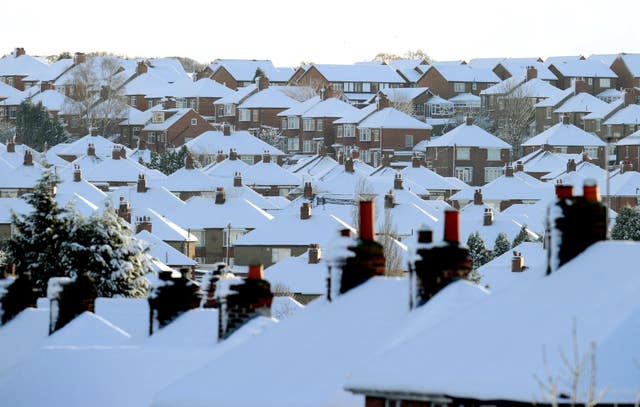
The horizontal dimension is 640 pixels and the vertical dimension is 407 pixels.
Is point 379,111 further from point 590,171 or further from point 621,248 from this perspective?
point 621,248

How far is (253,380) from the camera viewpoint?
19.2m

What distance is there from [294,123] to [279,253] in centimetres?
8366

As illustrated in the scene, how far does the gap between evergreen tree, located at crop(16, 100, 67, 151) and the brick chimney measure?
161 m

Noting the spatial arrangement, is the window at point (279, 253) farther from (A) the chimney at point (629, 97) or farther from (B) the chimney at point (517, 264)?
(A) the chimney at point (629, 97)

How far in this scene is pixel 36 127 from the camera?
180375 mm

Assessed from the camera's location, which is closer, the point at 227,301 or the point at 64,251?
the point at 227,301

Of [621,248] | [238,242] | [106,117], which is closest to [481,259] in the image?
[238,242]

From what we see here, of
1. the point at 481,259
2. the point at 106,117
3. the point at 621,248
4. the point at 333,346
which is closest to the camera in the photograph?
→ the point at 621,248

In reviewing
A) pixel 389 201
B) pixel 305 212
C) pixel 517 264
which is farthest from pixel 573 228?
pixel 389 201

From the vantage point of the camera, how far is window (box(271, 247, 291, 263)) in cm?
9625

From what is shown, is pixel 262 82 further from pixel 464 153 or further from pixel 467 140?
pixel 467 140

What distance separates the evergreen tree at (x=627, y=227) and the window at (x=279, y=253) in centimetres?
1786

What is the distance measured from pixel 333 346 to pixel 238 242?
79.8 m

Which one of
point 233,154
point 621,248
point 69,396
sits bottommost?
point 69,396
